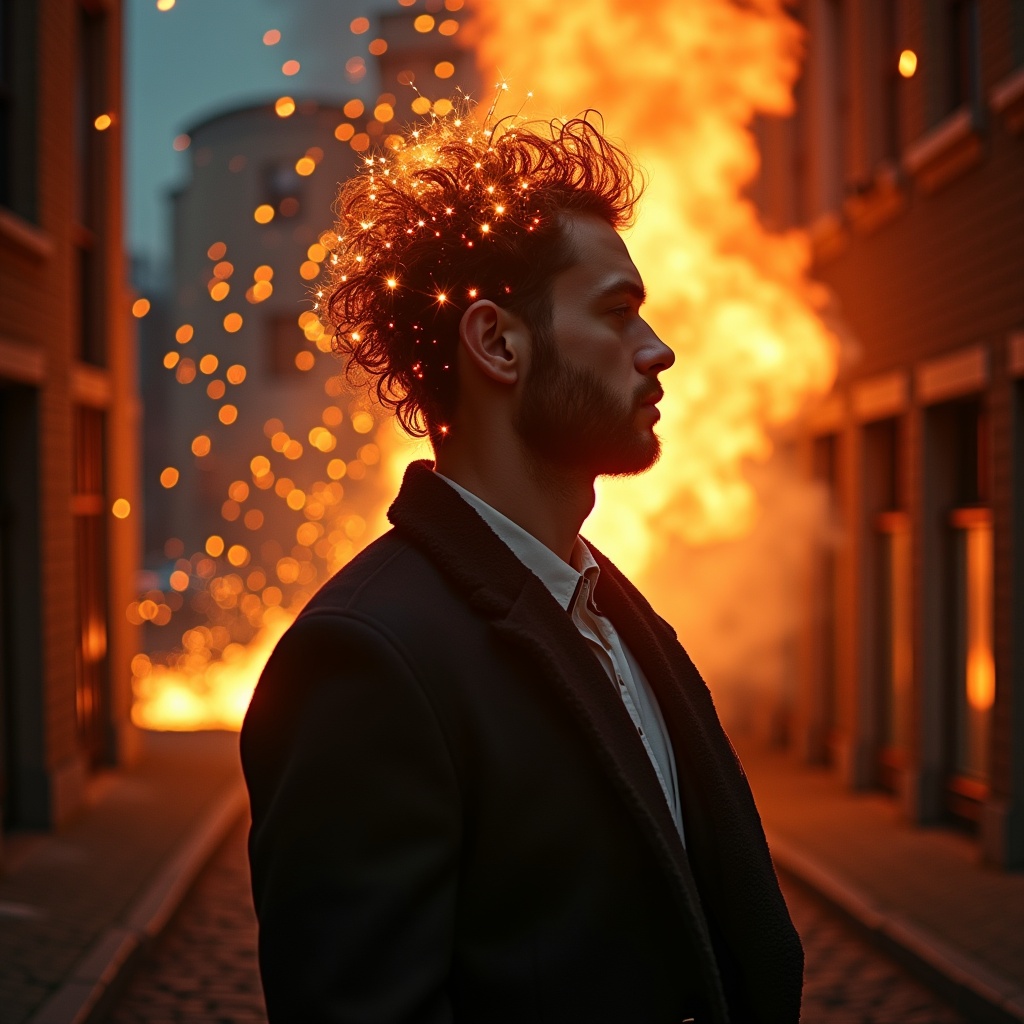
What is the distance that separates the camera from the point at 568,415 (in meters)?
2.13

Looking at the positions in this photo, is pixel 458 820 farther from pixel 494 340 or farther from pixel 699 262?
pixel 699 262

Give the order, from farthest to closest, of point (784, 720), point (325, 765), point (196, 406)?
point (196, 406)
point (784, 720)
point (325, 765)

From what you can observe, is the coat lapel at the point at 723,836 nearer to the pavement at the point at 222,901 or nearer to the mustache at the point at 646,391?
the mustache at the point at 646,391

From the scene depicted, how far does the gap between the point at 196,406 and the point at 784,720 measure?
18.2m

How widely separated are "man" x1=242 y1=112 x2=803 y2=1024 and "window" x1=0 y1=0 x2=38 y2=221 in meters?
8.37

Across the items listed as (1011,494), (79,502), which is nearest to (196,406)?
(79,502)

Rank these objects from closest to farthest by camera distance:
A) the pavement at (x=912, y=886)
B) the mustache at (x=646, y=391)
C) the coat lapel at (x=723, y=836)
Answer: the coat lapel at (x=723, y=836)
the mustache at (x=646, y=391)
the pavement at (x=912, y=886)

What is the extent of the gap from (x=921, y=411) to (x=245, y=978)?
6.44m

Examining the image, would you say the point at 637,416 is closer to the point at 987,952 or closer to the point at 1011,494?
the point at 987,952

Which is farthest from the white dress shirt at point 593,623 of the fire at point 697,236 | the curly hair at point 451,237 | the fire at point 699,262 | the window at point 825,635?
the window at point 825,635

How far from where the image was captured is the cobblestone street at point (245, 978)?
6285mm

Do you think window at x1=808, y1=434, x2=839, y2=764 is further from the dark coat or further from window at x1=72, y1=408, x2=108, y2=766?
the dark coat

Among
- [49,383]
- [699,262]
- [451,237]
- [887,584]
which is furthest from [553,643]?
[699,262]

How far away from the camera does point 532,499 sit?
2162mm
